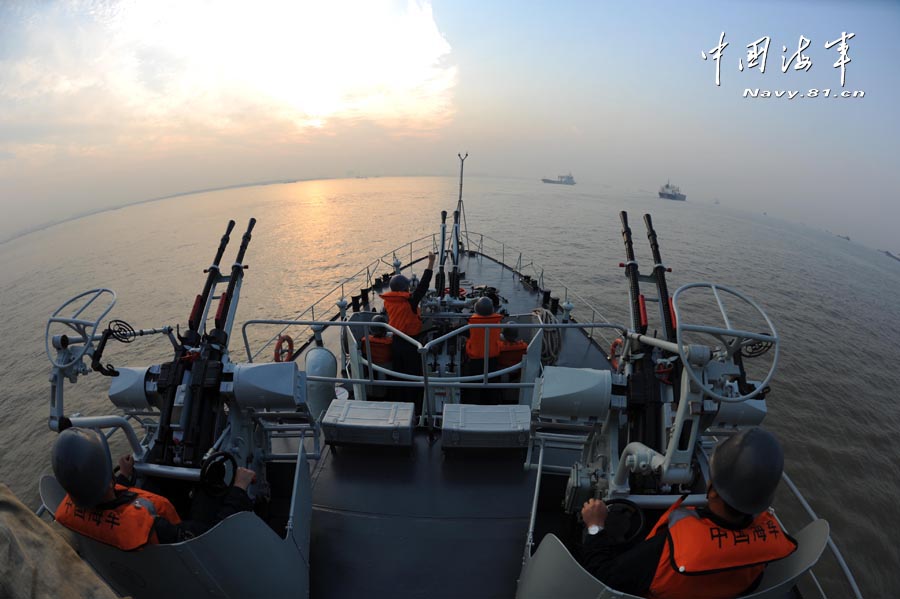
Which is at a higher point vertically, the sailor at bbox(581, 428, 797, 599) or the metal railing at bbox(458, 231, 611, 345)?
the sailor at bbox(581, 428, 797, 599)

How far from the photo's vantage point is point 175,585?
2.47 metres

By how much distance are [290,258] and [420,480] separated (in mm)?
31488

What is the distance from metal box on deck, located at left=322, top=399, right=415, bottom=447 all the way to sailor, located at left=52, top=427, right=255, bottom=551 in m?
1.91

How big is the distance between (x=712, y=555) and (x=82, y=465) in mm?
3098

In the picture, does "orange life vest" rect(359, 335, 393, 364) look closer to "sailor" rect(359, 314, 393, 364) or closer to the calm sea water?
"sailor" rect(359, 314, 393, 364)

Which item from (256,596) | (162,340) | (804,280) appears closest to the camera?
(256,596)

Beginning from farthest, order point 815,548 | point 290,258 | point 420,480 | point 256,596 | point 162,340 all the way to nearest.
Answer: point 290,258
point 162,340
point 420,480
point 256,596
point 815,548

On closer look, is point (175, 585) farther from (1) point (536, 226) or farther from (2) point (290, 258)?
(1) point (536, 226)

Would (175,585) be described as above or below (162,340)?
above

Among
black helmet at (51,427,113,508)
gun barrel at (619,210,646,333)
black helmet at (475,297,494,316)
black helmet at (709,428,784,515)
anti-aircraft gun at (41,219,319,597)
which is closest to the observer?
black helmet at (709,428,784,515)

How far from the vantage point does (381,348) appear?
6121mm

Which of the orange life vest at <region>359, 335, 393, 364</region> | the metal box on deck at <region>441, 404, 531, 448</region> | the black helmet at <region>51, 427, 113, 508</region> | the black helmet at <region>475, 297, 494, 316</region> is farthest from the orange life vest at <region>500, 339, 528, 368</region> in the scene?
the black helmet at <region>51, 427, 113, 508</region>

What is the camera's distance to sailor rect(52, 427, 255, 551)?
6.84ft

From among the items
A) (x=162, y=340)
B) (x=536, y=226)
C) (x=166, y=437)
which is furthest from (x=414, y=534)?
(x=536, y=226)
